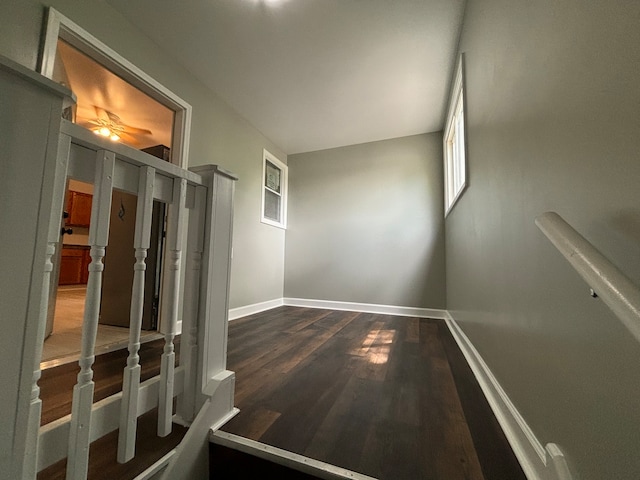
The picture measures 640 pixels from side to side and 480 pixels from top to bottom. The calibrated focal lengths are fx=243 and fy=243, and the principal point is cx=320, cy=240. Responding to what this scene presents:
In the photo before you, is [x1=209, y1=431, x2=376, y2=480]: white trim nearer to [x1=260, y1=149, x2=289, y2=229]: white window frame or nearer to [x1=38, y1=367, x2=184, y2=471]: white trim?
[x1=38, y1=367, x2=184, y2=471]: white trim

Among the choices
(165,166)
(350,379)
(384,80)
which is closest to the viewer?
(165,166)

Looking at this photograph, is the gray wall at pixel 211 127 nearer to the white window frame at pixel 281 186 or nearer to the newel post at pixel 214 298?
the white window frame at pixel 281 186

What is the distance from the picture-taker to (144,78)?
1.89m

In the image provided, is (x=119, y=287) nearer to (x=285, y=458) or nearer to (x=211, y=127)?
(x=211, y=127)

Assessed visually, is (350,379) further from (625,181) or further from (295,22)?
(295,22)

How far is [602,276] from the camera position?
38 centimetres

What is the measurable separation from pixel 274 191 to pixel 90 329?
3142mm

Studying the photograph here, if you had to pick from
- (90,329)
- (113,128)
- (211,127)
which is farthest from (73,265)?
(90,329)

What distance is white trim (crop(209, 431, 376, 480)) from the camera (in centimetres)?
74

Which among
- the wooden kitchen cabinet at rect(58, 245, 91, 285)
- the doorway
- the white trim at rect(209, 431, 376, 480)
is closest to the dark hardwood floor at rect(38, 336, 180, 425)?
the doorway

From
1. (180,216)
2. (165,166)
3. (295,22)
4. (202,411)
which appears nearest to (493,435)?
(202,411)

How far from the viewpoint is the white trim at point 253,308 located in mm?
2702

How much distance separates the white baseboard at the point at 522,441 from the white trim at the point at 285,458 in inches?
18.5

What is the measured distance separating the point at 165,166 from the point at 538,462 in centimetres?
148
